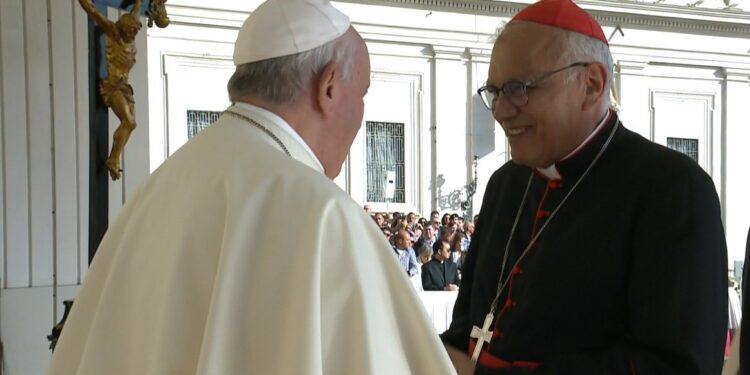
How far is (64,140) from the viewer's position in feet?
15.2

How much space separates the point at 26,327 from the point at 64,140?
108 centimetres

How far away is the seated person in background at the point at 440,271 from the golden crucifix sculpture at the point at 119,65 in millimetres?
5575

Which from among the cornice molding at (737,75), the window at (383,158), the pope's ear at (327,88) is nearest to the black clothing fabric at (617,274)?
the pope's ear at (327,88)

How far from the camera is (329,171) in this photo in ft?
5.51

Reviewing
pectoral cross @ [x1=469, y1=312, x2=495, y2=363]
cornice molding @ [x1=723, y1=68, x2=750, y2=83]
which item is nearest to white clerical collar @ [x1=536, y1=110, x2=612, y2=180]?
pectoral cross @ [x1=469, y1=312, x2=495, y2=363]

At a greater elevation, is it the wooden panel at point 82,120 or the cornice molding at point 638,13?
the cornice molding at point 638,13

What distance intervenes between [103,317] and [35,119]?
3.44 meters

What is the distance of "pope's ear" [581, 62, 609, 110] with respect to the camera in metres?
1.95

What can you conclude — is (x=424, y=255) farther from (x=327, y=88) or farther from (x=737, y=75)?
(x=737, y=75)

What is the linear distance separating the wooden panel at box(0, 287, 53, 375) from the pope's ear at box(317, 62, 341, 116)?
359cm

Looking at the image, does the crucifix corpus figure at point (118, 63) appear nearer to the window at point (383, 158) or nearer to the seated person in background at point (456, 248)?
the seated person in background at point (456, 248)

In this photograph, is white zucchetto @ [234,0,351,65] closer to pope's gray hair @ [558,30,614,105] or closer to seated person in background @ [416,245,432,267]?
pope's gray hair @ [558,30,614,105]

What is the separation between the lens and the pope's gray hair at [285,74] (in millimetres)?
1513

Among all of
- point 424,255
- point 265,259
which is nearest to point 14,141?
point 265,259
